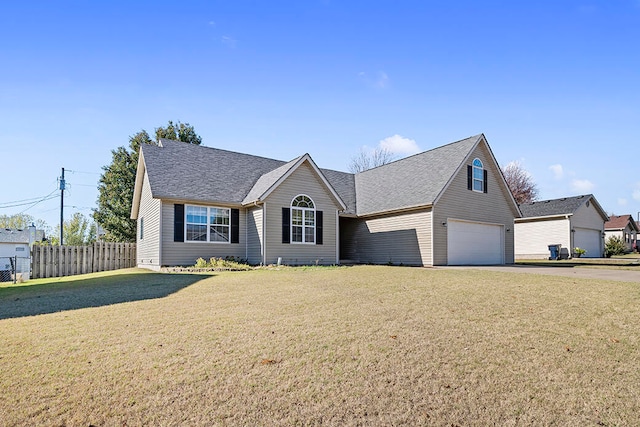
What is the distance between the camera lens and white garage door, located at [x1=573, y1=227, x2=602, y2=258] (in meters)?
30.4

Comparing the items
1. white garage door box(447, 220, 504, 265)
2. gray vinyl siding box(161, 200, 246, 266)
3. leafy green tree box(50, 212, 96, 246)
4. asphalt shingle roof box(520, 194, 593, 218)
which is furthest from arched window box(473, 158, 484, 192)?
leafy green tree box(50, 212, 96, 246)

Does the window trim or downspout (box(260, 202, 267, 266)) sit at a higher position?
the window trim

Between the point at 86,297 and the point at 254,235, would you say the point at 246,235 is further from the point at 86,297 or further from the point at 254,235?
the point at 86,297

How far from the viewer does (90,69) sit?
1298cm

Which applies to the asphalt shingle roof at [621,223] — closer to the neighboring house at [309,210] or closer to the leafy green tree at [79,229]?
the neighboring house at [309,210]

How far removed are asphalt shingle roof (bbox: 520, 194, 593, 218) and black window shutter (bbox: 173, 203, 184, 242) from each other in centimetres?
2813

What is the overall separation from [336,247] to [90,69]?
1256cm

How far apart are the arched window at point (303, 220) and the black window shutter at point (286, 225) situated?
0.20m

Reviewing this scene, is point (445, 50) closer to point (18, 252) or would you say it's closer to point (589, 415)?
point (589, 415)

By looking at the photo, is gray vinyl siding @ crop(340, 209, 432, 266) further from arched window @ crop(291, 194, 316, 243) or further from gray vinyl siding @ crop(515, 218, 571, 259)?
gray vinyl siding @ crop(515, 218, 571, 259)

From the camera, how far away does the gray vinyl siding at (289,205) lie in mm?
16891

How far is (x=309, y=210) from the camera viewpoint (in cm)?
1811

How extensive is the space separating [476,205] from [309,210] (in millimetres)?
9231

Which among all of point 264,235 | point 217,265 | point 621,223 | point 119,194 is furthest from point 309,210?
point 621,223
